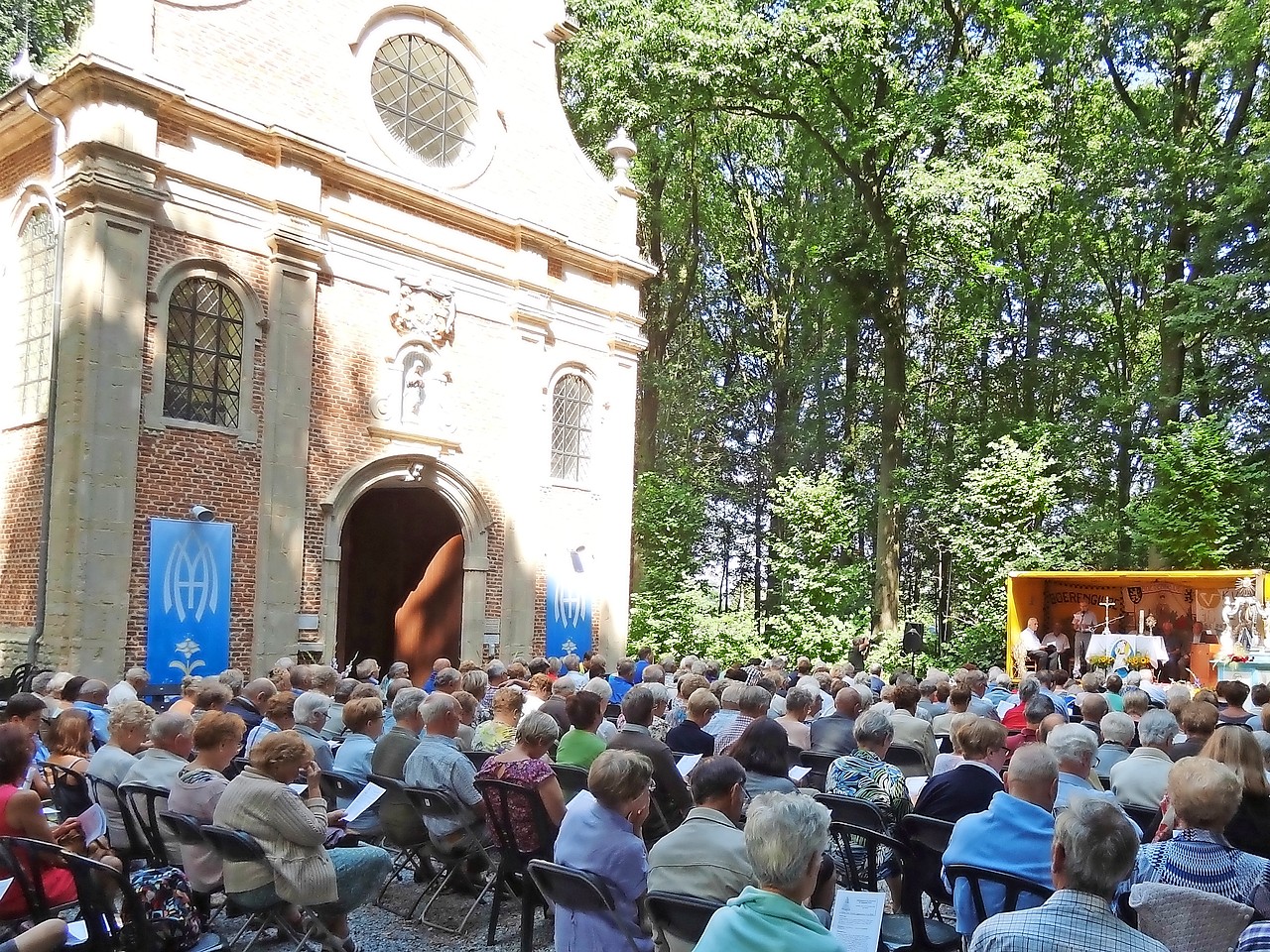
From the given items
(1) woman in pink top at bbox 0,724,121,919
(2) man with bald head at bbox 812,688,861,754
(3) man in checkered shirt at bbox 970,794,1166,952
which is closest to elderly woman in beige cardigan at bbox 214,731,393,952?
(1) woman in pink top at bbox 0,724,121,919

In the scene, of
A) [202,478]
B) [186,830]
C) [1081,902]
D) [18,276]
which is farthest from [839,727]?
[18,276]

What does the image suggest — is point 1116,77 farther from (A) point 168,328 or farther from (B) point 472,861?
(B) point 472,861

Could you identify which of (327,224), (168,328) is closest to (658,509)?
(327,224)

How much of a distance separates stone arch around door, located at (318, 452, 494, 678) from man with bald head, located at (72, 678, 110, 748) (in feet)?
20.1

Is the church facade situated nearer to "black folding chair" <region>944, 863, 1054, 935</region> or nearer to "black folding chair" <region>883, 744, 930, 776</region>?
"black folding chair" <region>883, 744, 930, 776</region>

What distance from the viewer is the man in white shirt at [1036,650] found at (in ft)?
56.7

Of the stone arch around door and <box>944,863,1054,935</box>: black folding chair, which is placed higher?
the stone arch around door

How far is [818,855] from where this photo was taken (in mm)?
2812

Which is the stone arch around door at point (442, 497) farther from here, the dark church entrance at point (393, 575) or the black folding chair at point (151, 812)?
the black folding chair at point (151, 812)

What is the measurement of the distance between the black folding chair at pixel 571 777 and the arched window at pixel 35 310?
29.7 feet

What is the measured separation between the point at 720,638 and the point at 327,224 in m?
11.2

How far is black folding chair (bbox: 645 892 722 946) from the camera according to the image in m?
3.37

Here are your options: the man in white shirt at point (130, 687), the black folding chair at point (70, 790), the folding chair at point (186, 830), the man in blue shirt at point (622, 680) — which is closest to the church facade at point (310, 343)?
the man in white shirt at point (130, 687)

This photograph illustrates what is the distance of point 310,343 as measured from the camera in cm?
1348
